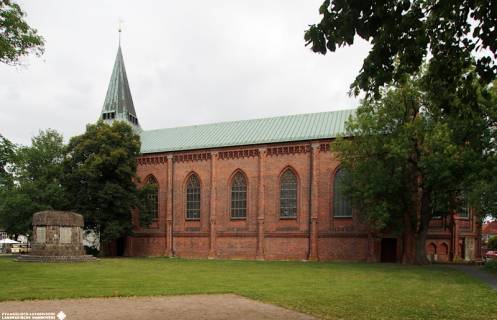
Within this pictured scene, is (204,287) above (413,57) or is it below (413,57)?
below

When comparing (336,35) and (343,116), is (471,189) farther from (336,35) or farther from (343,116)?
(336,35)

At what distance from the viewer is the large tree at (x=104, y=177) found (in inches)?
1610

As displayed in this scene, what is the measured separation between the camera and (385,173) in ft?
102

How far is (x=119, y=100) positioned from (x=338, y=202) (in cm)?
3006

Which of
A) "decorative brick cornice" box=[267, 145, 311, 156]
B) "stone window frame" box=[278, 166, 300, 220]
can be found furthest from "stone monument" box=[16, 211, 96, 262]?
"decorative brick cornice" box=[267, 145, 311, 156]

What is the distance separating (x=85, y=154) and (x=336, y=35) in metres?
37.6

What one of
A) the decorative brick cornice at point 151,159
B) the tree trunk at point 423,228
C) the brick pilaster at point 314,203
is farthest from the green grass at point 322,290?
the decorative brick cornice at point 151,159

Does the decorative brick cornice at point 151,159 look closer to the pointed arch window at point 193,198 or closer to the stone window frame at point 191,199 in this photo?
the stone window frame at point 191,199

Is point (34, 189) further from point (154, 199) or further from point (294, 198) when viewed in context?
point (294, 198)

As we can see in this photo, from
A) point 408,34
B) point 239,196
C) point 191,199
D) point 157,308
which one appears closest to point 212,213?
point 239,196

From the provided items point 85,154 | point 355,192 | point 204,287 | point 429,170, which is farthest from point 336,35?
point 85,154

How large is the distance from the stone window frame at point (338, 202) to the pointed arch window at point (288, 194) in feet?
10.7

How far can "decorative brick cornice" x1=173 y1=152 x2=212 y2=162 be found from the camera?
148ft

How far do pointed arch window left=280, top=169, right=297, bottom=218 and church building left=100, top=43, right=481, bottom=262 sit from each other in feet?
0.27
